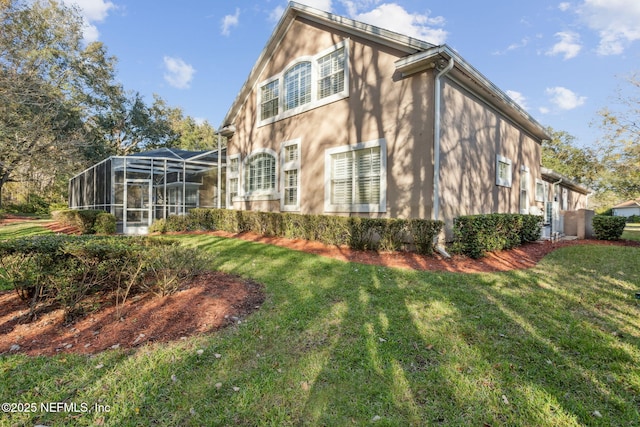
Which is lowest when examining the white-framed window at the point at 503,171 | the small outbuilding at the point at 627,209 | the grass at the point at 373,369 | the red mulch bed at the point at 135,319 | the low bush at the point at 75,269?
the grass at the point at 373,369

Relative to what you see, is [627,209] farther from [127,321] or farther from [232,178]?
[127,321]

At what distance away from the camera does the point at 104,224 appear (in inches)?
539

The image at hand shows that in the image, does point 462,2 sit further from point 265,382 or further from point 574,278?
point 265,382

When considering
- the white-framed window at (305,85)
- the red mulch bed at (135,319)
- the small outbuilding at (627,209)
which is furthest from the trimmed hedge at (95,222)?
the small outbuilding at (627,209)

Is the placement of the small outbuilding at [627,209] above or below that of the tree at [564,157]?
below

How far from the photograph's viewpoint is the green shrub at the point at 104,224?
13680 millimetres

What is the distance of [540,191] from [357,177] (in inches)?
452

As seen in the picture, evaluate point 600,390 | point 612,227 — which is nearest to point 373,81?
point 600,390

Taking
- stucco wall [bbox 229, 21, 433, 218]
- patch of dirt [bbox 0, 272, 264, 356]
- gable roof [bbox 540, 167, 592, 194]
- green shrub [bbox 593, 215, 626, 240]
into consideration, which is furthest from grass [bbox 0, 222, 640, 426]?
gable roof [bbox 540, 167, 592, 194]

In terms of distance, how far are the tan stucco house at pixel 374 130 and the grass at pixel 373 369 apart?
170 inches

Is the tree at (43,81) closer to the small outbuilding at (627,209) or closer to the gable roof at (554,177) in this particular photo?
the gable roof at (554,177)

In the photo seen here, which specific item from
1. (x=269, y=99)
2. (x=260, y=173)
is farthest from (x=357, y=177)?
(x=269, y=99)

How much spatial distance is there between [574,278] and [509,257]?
1924 mm

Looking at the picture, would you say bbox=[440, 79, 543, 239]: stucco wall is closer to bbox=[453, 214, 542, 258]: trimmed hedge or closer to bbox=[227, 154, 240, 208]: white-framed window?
bbox=[453, 214, 542, 258]: trimmed hedge
